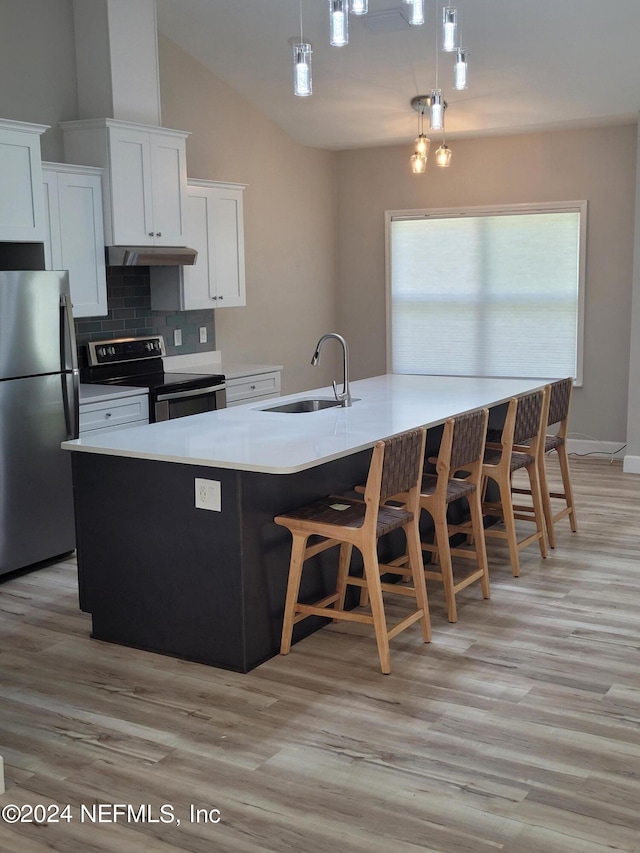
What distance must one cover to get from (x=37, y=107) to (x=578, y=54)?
3.32 meters

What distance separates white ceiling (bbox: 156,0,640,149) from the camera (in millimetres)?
5547

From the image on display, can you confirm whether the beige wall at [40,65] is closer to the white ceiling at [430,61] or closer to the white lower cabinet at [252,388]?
the white ceiling at [430,61]

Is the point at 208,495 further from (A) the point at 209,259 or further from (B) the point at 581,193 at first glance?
(B) the point at 581,193

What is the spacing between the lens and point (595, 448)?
7.37 metres

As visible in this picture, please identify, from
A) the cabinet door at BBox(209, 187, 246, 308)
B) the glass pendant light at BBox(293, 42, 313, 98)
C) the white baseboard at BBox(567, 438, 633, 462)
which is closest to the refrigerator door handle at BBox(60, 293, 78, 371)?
the cabinet door at BBox(209, 187, 246, 308)

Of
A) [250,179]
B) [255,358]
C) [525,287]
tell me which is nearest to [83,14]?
[250,179]

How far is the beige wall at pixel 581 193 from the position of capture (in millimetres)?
7047

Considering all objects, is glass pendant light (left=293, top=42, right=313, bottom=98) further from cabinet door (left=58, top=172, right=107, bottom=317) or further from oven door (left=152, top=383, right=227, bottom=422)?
oven door (left=152, top=383, right=227, bottom=422)

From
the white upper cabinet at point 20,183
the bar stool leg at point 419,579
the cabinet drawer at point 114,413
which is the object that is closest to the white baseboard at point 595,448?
the cabinet drawer at point 114,413

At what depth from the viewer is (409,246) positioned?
7930mm

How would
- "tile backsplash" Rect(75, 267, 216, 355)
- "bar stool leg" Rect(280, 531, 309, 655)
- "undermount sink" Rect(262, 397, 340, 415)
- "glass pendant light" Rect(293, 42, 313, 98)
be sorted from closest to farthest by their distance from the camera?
"glass pendant light" Rect(293, 42, 313, 98) < "bar stool leg" Rect(280, 531, 309, 655) < "undermount sink" Rect(262, 397, 340, 415) < "tile backsplash" Rect(75, 267, 216, 355)

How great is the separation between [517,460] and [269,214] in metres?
3.47

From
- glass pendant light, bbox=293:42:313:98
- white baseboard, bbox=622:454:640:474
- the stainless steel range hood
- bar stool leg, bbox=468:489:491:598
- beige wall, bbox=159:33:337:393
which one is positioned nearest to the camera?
glass pendant light, bbox=293:42:313:98

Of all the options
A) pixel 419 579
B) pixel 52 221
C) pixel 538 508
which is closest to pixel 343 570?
pixel 419 579
